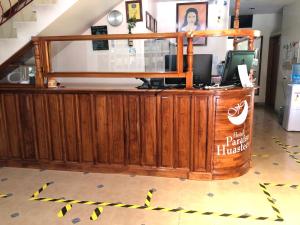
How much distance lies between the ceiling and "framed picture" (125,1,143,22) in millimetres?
2815

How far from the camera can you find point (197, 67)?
354cm

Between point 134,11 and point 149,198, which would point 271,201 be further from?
point 134,11

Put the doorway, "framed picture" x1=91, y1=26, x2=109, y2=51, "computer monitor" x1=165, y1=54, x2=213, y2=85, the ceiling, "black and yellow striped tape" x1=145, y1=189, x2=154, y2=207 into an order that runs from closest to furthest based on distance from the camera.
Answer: "black and yellow striped tape" x1=145, y1=189, x2=154, y2=207
"computer monitor" x1=165, y1=54, x2=213, y2=85
"framed picture" x1=91, y1=26, x2=109, y2=51
the ceiling
the doorway

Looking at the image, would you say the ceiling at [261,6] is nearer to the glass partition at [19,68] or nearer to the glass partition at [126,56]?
the glass partition at [126,56]

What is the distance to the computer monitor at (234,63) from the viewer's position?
3270mm

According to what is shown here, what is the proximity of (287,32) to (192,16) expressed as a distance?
2.72 m

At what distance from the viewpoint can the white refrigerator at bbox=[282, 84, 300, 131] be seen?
211 inches

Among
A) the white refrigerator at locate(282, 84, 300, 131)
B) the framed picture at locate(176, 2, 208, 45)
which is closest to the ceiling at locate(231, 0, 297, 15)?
the framed picture at locate(176, 2, 208, 45)

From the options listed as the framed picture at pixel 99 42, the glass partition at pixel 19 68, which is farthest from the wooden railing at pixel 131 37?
the framed picture at pixel 99 42

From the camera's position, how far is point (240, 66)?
10.9 ft

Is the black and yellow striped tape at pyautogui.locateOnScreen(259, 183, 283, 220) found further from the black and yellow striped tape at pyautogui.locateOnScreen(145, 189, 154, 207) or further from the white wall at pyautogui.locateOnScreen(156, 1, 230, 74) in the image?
the white wall at pyautogui.locateOnScreen(156, 1, 230, 74)

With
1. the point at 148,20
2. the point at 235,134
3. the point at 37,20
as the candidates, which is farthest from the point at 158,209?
the point at 148,20

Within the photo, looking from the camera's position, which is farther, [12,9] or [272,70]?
[272,70]

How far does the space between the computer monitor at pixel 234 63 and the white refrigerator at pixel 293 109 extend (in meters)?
2.47
